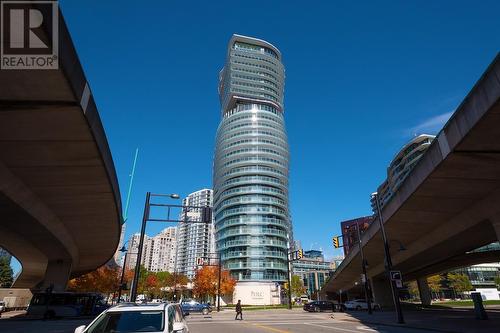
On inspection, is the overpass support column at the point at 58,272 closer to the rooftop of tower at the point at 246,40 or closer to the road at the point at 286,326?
the road at the point at 286,326

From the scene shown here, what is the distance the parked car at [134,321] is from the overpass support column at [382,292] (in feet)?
178

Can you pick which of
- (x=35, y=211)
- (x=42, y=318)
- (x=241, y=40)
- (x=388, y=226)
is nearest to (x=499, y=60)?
(x=388, y=226)

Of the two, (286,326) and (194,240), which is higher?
(194,240)

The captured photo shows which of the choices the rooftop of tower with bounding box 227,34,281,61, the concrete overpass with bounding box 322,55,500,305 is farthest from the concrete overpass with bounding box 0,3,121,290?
the rooftop of tower with bounding box 227,34,281,61

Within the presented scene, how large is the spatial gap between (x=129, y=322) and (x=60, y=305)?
31020 millimetres

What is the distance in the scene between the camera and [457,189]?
19.1m

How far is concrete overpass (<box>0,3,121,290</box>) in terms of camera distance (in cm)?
973

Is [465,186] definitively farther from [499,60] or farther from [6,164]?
[6,164]

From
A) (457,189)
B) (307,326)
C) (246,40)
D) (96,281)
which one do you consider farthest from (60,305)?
(246,40)

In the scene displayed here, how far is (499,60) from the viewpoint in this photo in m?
11.4

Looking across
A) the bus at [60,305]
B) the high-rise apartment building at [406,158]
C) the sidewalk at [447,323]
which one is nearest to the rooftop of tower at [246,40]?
the high-rise apartment building at [406,158]

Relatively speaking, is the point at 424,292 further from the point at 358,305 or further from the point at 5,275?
the point at 5,275

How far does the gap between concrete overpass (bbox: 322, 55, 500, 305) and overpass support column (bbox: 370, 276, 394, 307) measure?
20.6 meters

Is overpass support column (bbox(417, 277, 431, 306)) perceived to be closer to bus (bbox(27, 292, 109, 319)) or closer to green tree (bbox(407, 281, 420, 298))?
green tree (bbox(407, 281, 420, 298))
